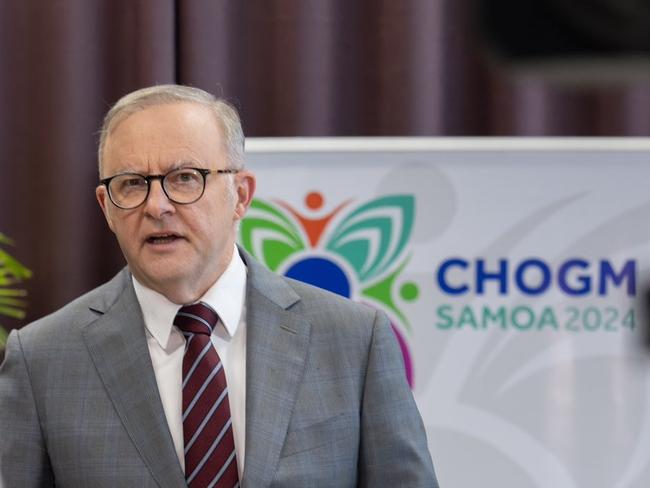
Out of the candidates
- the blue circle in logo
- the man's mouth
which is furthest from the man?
the blue circle in logo

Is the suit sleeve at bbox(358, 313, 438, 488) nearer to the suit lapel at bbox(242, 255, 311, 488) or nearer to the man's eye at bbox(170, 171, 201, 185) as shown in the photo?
the suit lapel at bbox(242, 255, 311, 488)

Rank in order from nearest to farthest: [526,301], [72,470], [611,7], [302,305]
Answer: [611,7] → [72,470] → [302,305] → [526,301]

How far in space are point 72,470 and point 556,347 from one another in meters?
1.18

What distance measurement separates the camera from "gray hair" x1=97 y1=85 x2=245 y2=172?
5.96ft

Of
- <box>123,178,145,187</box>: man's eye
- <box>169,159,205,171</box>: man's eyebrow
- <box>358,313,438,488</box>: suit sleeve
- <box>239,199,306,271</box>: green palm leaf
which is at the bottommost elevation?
<box>358,313,438,488</box>: suit sleeve

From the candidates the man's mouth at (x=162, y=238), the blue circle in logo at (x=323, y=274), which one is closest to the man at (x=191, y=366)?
the man's mouth at (x=162, y=238)

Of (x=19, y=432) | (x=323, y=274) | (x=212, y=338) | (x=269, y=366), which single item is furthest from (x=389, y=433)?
(x=323, y=274)

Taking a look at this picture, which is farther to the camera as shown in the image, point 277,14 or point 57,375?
point 277,14

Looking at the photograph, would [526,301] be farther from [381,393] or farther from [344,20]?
[344,20]

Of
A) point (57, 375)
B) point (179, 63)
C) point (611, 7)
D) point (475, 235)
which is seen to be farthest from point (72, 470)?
point (179, 63)

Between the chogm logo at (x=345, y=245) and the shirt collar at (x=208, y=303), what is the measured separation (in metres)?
0.62

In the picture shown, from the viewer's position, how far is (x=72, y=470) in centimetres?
174

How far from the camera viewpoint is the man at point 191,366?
174 centimetres

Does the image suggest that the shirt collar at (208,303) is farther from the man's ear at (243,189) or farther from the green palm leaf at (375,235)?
the green palm leaf at (375,235)
